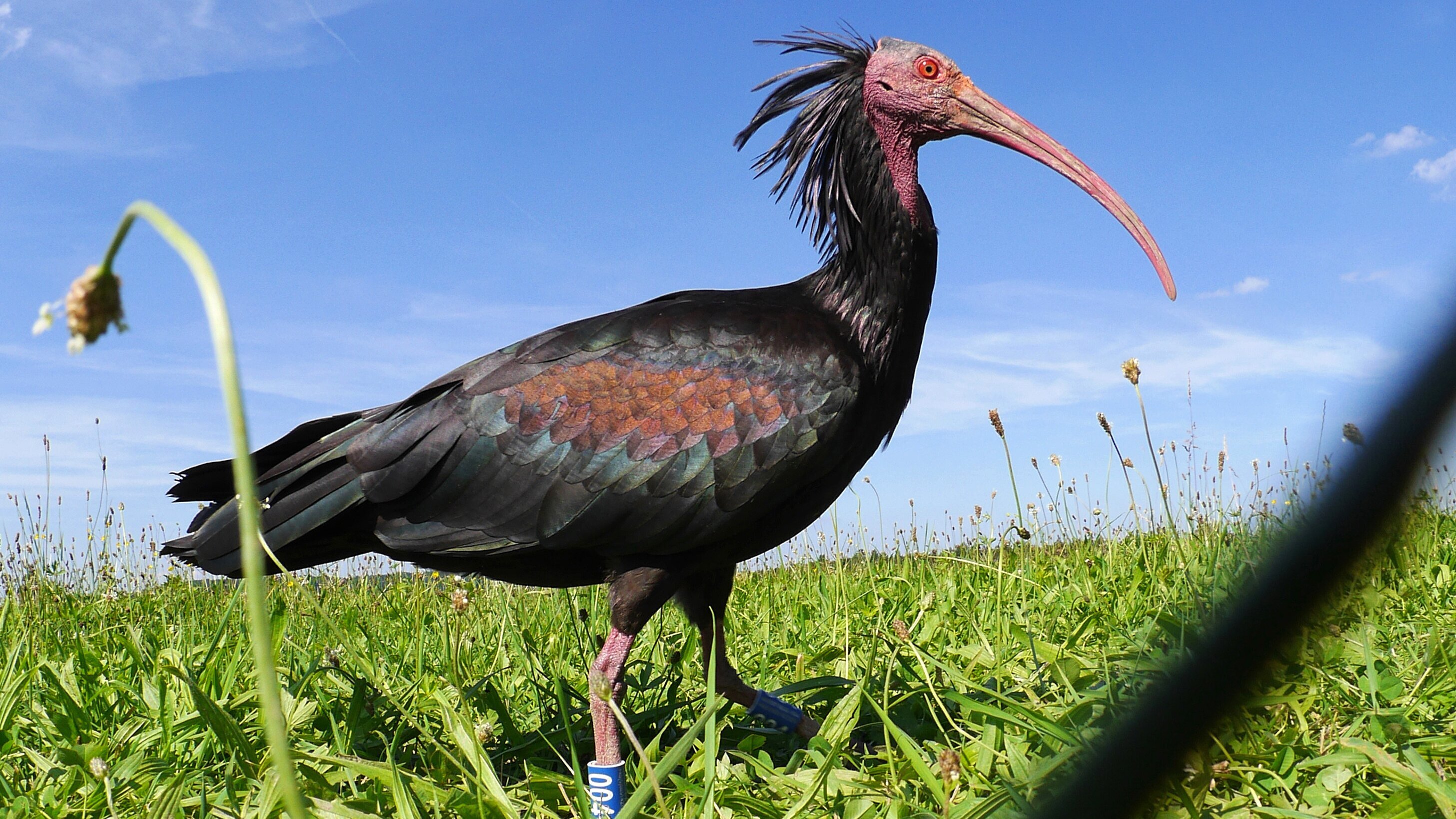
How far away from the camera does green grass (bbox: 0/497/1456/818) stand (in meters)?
2.49

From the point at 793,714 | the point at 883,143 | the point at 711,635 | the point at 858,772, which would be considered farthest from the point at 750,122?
the point at 858,772

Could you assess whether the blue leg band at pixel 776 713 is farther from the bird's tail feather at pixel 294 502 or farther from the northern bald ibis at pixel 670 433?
the bird's tail feather at pixel 294 502

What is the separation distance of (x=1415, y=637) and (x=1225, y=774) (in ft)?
4.93

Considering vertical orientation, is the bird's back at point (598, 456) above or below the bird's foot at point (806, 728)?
above

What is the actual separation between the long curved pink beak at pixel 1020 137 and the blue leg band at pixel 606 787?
267 centimetres

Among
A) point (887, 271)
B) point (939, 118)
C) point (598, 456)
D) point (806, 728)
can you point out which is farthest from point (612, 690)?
point (939, 118)

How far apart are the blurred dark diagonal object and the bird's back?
59.3 inches

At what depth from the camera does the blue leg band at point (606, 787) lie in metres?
2.98

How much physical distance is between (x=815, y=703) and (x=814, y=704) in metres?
0.01

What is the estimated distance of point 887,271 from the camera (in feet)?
11.7

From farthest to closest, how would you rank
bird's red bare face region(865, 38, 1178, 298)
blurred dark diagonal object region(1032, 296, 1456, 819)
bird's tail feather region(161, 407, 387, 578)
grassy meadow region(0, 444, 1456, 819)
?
bird's red bare face region(865, 38, 1178, 298)
bird's tail feather region(161, 407, 387, 578)
grassy meadow region(0, 444, 1456, 819)
blurred dark diagonal object region(1032, 296, 1456, 819)

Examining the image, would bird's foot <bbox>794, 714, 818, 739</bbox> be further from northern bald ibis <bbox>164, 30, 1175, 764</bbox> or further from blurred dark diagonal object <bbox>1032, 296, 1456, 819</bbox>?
blurred dark diagonal object <bbox>1032, 296, 1456, 819</bbox>

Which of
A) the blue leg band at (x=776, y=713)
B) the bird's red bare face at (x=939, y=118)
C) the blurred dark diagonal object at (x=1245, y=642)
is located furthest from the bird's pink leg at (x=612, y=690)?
the bird's red bare face at (x=939, y=118)

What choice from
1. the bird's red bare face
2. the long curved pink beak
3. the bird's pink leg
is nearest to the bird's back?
the bird's pink leg
